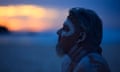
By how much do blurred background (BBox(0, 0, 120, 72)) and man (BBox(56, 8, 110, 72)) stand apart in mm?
40

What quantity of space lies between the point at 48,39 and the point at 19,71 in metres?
0.35

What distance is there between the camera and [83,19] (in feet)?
8.00

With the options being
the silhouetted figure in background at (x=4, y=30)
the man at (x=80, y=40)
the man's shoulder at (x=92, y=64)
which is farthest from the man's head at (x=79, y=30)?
the silhouetted figure in background at (x=4, y=30)

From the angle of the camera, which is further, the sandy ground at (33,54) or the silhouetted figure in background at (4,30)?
the silhouetted figure in background at (4,30)

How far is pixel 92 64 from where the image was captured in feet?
7.77

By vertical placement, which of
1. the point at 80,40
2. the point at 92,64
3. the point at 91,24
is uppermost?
the point at 91,24

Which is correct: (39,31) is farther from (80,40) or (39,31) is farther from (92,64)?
(92,64)

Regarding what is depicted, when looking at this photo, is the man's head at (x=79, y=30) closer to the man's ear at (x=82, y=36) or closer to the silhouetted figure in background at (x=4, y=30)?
the man's ear at (x=82, y=36)

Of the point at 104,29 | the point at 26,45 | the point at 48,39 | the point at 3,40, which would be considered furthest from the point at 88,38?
the point at 3,40

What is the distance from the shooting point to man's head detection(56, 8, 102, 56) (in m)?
2.43

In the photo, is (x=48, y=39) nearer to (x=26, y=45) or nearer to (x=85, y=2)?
(x=26, y=45)

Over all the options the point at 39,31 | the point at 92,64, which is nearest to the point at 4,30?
the point at 39,31

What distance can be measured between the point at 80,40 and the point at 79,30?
0.26 feet

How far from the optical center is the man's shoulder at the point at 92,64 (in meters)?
2.36
